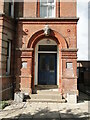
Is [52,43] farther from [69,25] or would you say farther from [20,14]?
[20,14]

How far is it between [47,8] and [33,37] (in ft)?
7.77

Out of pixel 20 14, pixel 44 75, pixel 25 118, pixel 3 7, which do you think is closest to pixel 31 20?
pixel 20 14

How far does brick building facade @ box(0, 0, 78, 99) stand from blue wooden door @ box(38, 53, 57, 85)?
4.89 feet

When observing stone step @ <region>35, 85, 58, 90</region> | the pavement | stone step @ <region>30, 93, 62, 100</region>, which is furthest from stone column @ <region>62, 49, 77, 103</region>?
the pavement

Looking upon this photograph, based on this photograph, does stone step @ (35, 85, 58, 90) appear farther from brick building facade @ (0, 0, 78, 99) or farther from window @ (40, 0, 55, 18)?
window @ (40, 0, 55, 18)

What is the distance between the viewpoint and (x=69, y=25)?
10.9 m

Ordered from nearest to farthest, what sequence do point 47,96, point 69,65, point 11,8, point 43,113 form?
1. point 43,113
2. point 47,96
3. point 69,65
4. point 11,8

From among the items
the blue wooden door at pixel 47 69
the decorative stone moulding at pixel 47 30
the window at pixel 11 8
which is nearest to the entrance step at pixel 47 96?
the blue wooden door at pixel 47 69

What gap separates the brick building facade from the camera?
10.6 metres

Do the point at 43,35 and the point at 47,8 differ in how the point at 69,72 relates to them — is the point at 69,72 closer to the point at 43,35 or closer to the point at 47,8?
the point at 43,35

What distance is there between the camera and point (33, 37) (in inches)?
430

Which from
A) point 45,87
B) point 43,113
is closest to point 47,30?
point 45,87

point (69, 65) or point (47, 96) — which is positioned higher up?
point (69, 65)

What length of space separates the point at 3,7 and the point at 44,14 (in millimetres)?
2877
